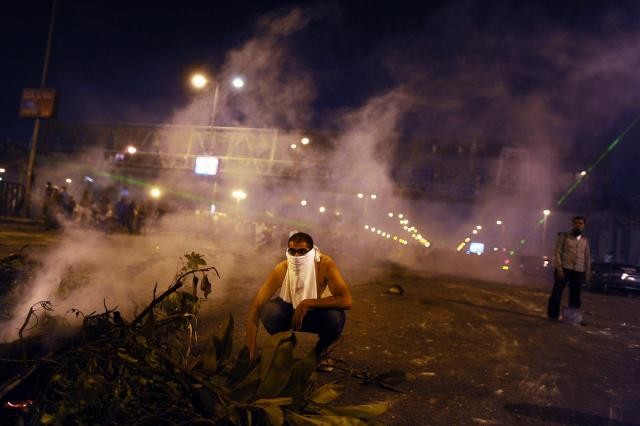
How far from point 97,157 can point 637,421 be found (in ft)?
119

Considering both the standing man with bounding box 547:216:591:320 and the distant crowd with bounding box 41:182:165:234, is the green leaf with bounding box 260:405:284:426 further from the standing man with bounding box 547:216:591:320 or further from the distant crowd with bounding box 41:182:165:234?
the distant crowd with bounding box 41:182:165:234

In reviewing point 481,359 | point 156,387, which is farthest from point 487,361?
point 156,387

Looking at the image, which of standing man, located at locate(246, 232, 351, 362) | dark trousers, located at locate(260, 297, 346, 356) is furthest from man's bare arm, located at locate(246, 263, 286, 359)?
dark trousers, located at locate(260, 297, 346, 356)

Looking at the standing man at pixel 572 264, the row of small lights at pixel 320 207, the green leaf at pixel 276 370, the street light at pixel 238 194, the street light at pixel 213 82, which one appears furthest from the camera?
the street light at pixel 238 194

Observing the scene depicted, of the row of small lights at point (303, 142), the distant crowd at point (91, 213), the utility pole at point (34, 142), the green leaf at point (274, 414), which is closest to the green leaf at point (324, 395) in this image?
the green leaf at point (274, 414)

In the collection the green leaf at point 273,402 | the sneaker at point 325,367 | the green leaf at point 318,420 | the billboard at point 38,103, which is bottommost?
the sneaker at point 325,367

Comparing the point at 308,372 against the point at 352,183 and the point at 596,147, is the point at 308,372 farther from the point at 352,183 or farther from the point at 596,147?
the point at 596,147

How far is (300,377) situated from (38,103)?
18029 mm

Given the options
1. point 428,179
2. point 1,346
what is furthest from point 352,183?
point 1,346

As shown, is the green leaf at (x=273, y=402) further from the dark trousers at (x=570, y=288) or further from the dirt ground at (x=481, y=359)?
the dark trousers at (x=570, y=288)

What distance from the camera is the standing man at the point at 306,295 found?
3426 millimetres

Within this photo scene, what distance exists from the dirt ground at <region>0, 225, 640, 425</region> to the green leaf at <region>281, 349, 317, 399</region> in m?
0.68

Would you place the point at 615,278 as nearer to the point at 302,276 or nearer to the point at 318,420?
the point at 302,276

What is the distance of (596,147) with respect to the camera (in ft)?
81.5
